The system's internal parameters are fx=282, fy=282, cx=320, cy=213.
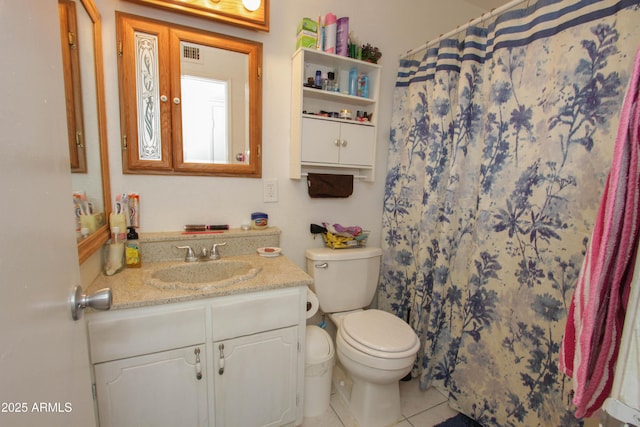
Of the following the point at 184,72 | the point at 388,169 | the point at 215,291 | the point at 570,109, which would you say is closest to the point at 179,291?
the point at 215,291

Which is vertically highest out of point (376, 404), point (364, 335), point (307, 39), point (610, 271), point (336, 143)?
point (307, 39)

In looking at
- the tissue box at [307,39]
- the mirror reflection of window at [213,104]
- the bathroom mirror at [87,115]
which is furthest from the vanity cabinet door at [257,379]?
the tissue box at [307,39]

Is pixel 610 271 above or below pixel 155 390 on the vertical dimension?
above

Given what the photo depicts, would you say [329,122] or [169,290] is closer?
[169,290]

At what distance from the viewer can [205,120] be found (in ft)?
4.66

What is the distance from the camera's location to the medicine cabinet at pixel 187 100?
1290 mm

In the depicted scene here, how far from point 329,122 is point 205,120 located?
2.17 feet

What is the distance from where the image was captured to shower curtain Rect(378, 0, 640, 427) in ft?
3.28

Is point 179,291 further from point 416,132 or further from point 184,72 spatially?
point 416,132

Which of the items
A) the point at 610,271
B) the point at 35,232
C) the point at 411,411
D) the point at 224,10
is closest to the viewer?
the point at 35,232

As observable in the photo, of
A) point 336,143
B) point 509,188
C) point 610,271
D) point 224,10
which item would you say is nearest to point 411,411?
point 509,188

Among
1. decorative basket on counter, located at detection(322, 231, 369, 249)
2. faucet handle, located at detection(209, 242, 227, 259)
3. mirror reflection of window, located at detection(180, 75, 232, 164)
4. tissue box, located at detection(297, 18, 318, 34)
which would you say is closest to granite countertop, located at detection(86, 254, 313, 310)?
faucet handle, located at detection(209, 242, 227, 259)

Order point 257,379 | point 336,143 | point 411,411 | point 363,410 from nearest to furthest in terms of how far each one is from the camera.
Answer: point 257,379 → point 363,410 → point 411,411 → point 336,143

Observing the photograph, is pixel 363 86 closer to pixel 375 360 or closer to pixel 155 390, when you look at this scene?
pixel 375 360
